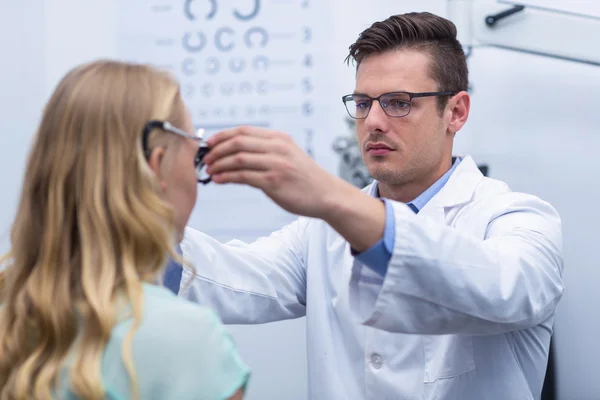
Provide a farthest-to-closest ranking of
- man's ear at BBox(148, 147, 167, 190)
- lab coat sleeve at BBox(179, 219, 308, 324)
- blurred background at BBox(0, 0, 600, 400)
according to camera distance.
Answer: blurred background at BBox(0, 0, 600, 400) < lab coat sleeve at BBox(179, 219, 308, 324) < man's ear at BBox(148, 147, 167, 190)

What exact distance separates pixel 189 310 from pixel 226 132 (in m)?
0.22

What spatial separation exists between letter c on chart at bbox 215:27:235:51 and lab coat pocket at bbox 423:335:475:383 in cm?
100

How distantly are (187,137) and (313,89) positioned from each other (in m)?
1.01

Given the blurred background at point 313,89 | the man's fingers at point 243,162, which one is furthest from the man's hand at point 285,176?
the blurred background at point 313,89

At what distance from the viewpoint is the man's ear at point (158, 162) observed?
→ 2.52 ft

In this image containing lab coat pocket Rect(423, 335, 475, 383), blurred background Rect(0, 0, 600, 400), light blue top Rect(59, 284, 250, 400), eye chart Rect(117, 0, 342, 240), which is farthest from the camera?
eye chart Rect(117, 0, 342, 240)

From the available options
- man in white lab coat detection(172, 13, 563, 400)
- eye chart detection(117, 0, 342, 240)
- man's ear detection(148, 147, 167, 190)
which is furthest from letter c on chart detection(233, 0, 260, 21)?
man's ear detection(148, 147, 167, 190)

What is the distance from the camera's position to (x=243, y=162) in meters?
0.81

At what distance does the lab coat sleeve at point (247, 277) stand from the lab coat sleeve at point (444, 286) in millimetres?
376

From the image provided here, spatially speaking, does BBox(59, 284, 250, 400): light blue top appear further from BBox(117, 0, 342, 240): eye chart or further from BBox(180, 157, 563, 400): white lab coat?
BBox(117, 0, 342, 240): eye chart

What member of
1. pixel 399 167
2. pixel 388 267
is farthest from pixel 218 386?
pixel 399 167

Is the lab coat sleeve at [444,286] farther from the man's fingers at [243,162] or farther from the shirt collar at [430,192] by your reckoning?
the shirt collar at [430,192]

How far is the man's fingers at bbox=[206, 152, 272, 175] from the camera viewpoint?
0.80m

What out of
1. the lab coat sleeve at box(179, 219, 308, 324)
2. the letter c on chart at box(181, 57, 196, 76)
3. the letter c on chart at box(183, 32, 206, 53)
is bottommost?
the lab coat sleeve at box(179, 219, 308, 324)
